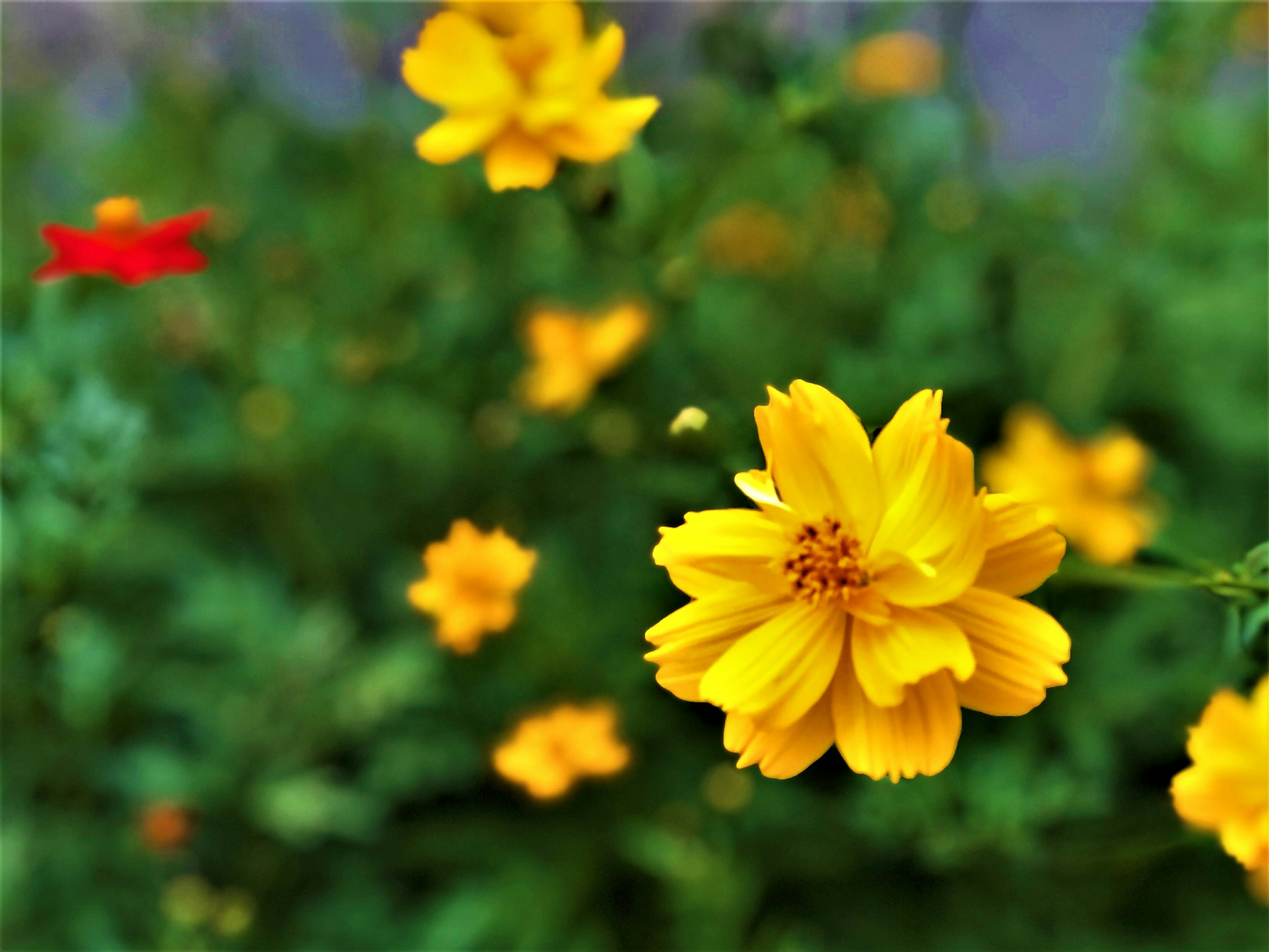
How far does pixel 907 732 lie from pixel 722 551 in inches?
3.9

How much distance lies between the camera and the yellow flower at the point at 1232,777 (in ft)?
1.52

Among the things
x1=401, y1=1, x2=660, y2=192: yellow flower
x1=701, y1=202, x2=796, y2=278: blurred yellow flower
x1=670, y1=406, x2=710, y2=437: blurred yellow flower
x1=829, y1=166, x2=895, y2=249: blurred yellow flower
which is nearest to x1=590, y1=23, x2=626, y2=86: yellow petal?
x1=401, y1=1, x2=660, y2=192: yellow flower

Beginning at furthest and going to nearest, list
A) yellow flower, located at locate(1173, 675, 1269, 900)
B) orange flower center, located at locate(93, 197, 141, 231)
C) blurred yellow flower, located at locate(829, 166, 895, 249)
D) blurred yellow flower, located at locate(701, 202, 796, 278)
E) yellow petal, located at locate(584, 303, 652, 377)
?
1. blurred yellow flower, located at locate(701, 202, 796, 278)
2. blurred yellow flower, located at locate(829, 166, 895, 249)
3. yellow petal, located at locate(584, 303, 652, 377)
4. orange flower center, located at locate(93, 197, 141, 231)
5. yellow flower, located at locate(1173, 675, 1269, 900)

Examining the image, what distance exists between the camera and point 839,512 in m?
0.40

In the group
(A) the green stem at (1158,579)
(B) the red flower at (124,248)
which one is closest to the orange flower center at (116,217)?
(B) the red flower at (124,248)

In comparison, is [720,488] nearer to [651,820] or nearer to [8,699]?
[651,820]

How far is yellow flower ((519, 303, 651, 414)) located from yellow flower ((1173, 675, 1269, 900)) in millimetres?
535

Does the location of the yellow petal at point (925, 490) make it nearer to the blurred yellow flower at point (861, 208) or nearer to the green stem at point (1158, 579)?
the green stem at point (1158, 579)

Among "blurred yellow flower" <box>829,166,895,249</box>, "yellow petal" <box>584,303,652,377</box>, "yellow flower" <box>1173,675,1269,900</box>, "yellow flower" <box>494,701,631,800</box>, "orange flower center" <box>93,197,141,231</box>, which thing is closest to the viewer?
"yellow flower" <box>1173,675,1269,900</box>

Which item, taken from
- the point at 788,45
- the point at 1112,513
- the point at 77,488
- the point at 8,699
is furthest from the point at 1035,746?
the point at 8,699

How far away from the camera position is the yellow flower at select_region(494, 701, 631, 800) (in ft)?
2.43

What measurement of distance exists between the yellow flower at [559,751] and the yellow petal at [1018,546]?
441 millimetres

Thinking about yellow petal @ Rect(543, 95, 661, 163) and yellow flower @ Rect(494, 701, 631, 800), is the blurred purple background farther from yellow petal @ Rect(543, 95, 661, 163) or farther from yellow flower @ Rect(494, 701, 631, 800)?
yellow flower @ Rect(494, 701, 631, 800)

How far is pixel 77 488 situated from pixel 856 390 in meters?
0.50
